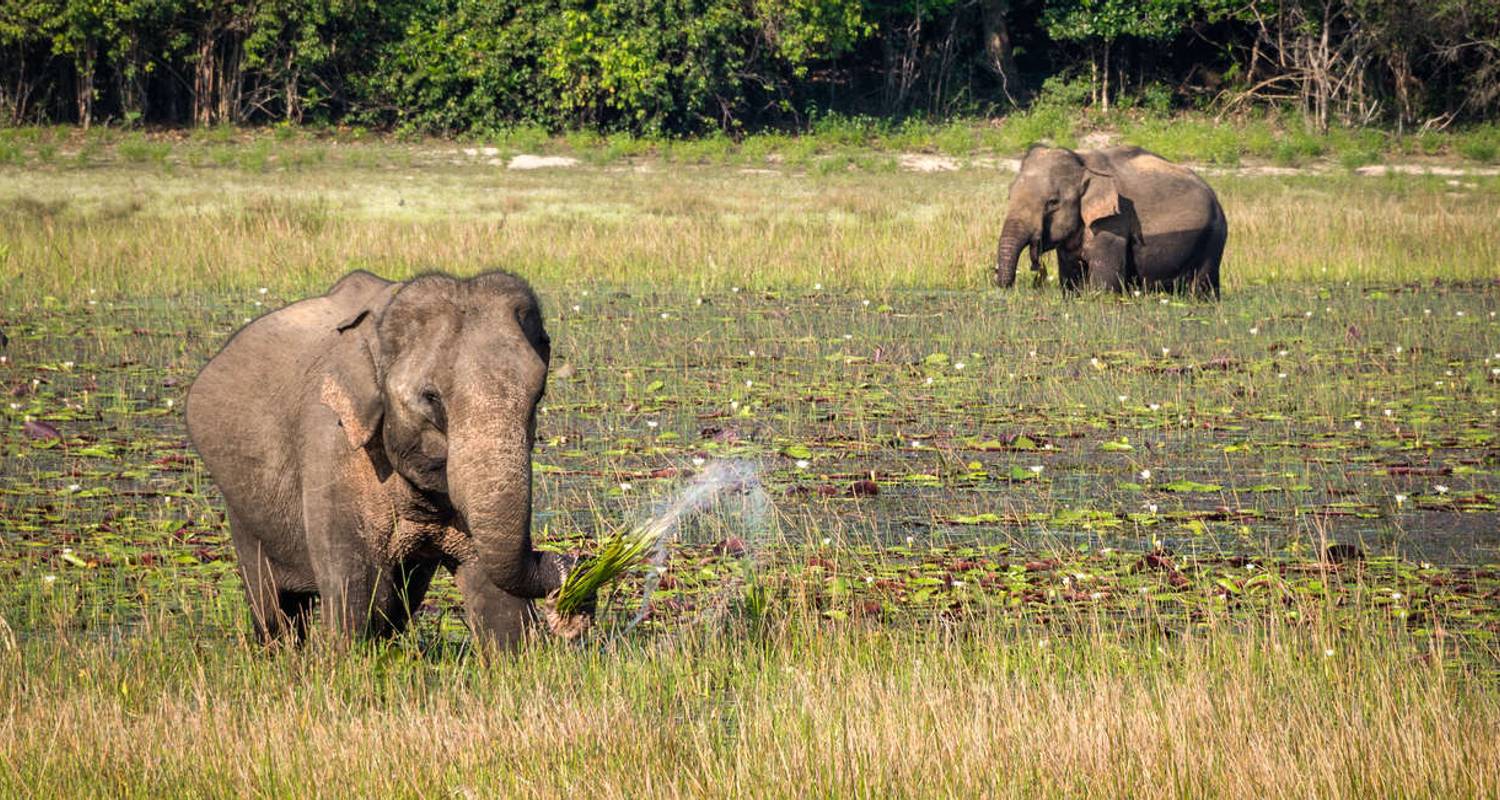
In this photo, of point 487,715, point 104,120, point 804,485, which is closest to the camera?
point 487,715

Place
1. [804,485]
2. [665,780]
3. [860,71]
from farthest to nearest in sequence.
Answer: [860,71] → [804,485] → [665,780]

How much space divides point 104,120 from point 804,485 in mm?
34040

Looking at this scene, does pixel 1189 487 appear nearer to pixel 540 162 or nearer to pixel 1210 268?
pixel 1210 268

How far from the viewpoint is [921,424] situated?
11609 mm

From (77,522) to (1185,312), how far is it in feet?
37.8

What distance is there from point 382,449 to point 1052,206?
13.6 m

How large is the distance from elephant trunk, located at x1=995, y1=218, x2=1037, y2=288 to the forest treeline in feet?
71.6

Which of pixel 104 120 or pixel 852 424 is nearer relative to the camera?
pixel 852 424

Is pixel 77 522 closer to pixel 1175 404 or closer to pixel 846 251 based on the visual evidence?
pixel 1175 404

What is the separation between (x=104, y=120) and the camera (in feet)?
132

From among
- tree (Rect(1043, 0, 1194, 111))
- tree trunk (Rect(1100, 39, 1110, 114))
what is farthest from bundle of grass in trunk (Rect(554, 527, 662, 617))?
tree (Rect(1043, 0, 1194, 111))

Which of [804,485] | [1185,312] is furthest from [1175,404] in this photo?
[1185,312]

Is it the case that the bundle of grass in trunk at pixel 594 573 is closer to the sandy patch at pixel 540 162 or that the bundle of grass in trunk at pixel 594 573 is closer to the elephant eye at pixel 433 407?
the elephant eye at pixel 433 407

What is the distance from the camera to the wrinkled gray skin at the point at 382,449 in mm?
5656
